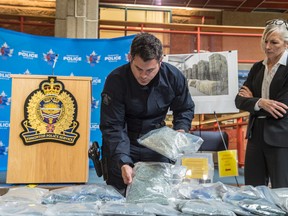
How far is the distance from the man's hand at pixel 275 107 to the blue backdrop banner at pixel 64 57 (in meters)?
2.61

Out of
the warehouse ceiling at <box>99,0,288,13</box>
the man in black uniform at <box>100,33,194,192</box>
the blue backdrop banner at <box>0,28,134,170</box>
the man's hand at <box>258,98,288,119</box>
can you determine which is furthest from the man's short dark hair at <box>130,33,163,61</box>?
the warehouse ceiling at <box>99,0,288,13</box>

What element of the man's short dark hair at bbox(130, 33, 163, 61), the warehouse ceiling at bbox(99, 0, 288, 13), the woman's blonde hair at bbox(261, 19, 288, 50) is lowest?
the man's short dark hair at bbox(130, 33, 163, 61)

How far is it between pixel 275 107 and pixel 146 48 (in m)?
0.72

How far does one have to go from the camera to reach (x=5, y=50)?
404cm

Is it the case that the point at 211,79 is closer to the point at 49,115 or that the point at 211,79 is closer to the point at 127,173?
the point at 49,115

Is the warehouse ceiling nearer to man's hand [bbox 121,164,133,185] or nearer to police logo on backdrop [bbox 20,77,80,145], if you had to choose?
police logo on backdrop [bbox 20,77,80,145]

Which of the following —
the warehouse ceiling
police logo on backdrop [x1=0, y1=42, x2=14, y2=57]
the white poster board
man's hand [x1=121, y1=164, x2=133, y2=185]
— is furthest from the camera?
the warehouse ceiling

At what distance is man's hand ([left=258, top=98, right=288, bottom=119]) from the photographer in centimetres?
165

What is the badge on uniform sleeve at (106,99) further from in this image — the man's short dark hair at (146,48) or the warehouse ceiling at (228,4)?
the warehouse ceiling at (228,4)

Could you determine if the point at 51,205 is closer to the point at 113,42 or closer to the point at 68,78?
the point at 68,78

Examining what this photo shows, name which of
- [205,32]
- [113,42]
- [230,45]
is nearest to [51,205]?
[113,42]

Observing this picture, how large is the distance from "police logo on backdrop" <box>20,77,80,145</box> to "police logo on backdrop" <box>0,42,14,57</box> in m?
1.52

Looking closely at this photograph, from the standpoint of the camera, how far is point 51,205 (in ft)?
3.14

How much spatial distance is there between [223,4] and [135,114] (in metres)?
9.09
